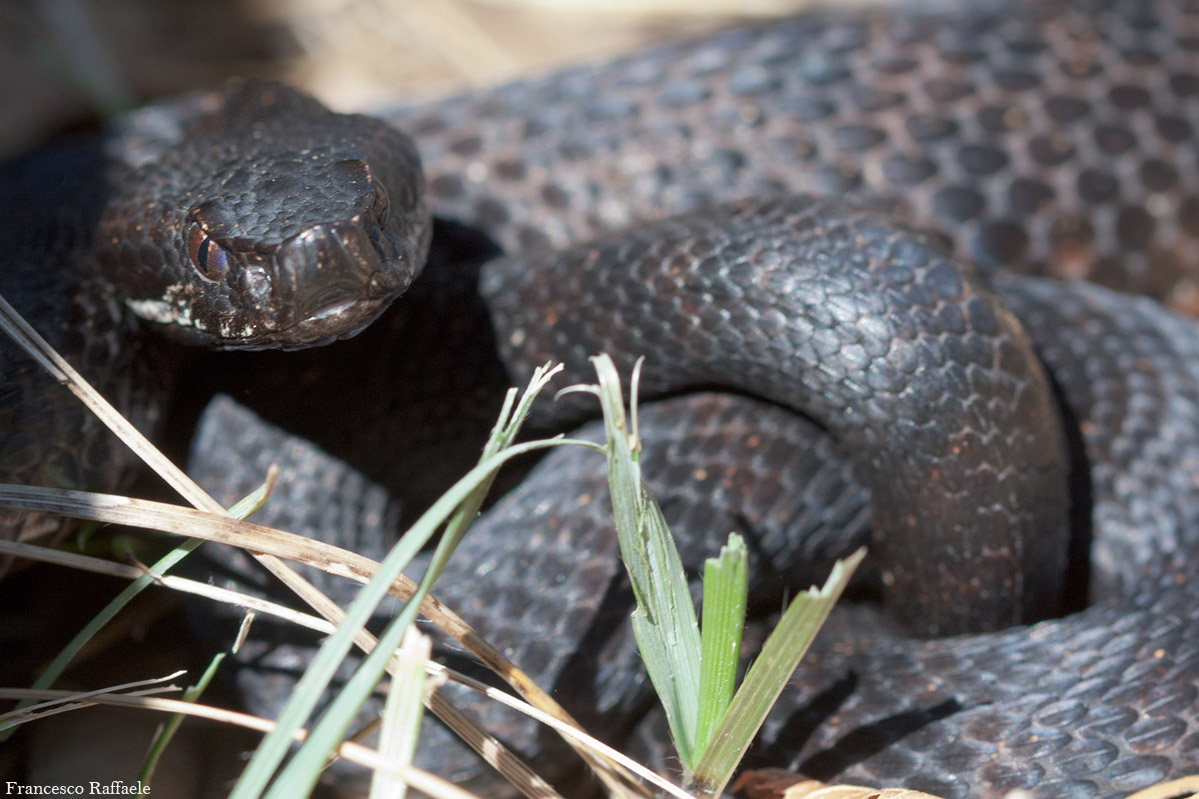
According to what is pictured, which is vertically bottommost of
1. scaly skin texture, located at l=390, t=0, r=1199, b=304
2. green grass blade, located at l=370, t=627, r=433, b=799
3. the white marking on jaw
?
green grass blade, located at l=370, t=627, r=433, b=799

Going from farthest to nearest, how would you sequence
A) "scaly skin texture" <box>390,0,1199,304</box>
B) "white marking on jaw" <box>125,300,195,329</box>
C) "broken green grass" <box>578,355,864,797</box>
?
"scaly skin texture" <box>390,0,1199,304</box> → "white marking on jaw" <box>125,300,195,329</box> → "broken green grass" <box>578,355,864,797</box>

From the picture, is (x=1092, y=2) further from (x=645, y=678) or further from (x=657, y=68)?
(x=645, y=678)

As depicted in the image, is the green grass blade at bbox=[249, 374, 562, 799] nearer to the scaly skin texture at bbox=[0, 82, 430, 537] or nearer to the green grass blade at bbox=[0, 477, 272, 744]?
the green grass blade at bbox=[0, 477, 272, 744]

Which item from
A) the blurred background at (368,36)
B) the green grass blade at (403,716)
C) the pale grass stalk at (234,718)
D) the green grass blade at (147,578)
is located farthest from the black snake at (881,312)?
the blurred background at (368,36)

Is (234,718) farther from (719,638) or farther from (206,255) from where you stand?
(206,255)

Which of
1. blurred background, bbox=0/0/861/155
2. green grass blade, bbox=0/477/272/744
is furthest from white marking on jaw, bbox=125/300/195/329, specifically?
blurred background, bbox=0/0/861/155

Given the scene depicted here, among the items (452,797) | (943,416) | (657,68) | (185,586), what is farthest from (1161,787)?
(657,68)

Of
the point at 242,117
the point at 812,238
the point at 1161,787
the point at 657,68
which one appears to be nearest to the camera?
the point at 1161,787
